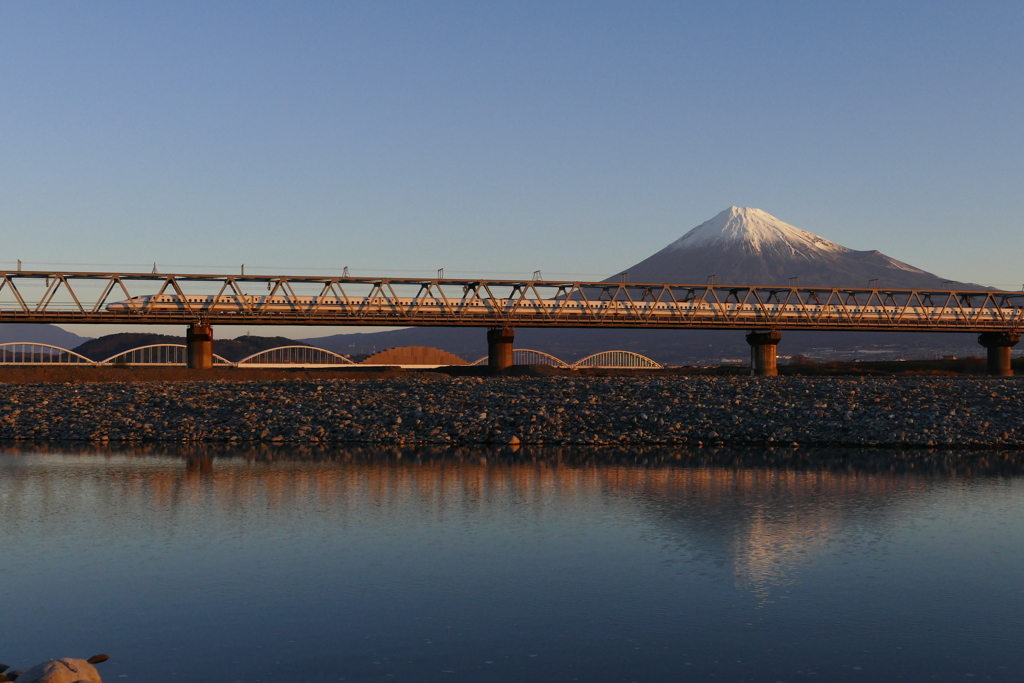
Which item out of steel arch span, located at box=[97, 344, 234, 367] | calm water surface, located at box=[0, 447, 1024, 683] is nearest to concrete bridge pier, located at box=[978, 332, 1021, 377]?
steel arch span, located at box=[97, 344, 234, 367]

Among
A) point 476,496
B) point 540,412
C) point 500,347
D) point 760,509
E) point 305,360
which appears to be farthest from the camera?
point 305,360

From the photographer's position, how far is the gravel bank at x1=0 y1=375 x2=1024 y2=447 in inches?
1257

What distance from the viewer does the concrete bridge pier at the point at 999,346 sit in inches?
3504

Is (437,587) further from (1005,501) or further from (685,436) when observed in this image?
(685,436)

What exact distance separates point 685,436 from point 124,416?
69.0ft

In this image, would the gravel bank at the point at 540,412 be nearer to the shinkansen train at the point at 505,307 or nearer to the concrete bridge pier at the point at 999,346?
the shinkansen train at the point at 505,307

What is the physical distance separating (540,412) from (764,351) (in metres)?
49.5

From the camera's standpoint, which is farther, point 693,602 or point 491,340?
point 491,340

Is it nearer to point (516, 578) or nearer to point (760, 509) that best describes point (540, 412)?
point (760, 509)

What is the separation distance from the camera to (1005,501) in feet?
61.8

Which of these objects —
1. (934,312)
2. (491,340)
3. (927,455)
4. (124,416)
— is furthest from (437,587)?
(934,312)

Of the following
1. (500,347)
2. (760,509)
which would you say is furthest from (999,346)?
(760,509)

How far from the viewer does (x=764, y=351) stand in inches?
3140

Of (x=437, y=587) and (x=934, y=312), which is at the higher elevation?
(x=934, y=312)
